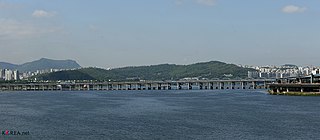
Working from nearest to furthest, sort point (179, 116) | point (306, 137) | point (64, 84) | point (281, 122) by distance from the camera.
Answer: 1. point (306, 137)
2. point (281, 122)
3. point (179, 116)
4. point (64, 84)

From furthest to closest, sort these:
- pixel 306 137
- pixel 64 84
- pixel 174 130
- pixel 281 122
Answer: pixel 64 84, pixel 281 122, pixel 174 130, pixel 306 137

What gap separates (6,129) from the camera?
29.3 metres

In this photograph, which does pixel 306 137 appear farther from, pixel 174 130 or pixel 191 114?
pixel 191 114

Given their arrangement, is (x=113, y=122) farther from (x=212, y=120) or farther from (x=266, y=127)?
(x=266, y=127)

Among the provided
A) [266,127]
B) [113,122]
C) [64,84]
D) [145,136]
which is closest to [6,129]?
[113,122]

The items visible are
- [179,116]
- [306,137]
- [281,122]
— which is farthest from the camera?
[179,116]

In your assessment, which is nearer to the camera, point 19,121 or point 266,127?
point 266,127

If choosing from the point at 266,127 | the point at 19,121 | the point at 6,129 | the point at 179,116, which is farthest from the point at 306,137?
the point at 19,121

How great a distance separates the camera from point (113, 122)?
3259cm

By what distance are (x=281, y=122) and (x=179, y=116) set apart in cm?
800

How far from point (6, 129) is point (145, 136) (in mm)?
9047

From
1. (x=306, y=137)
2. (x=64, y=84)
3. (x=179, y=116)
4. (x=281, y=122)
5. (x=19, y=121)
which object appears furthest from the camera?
Answer: (x=64, y=84)

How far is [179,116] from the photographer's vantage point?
119ft

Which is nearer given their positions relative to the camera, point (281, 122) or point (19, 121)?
point (281, 122)
